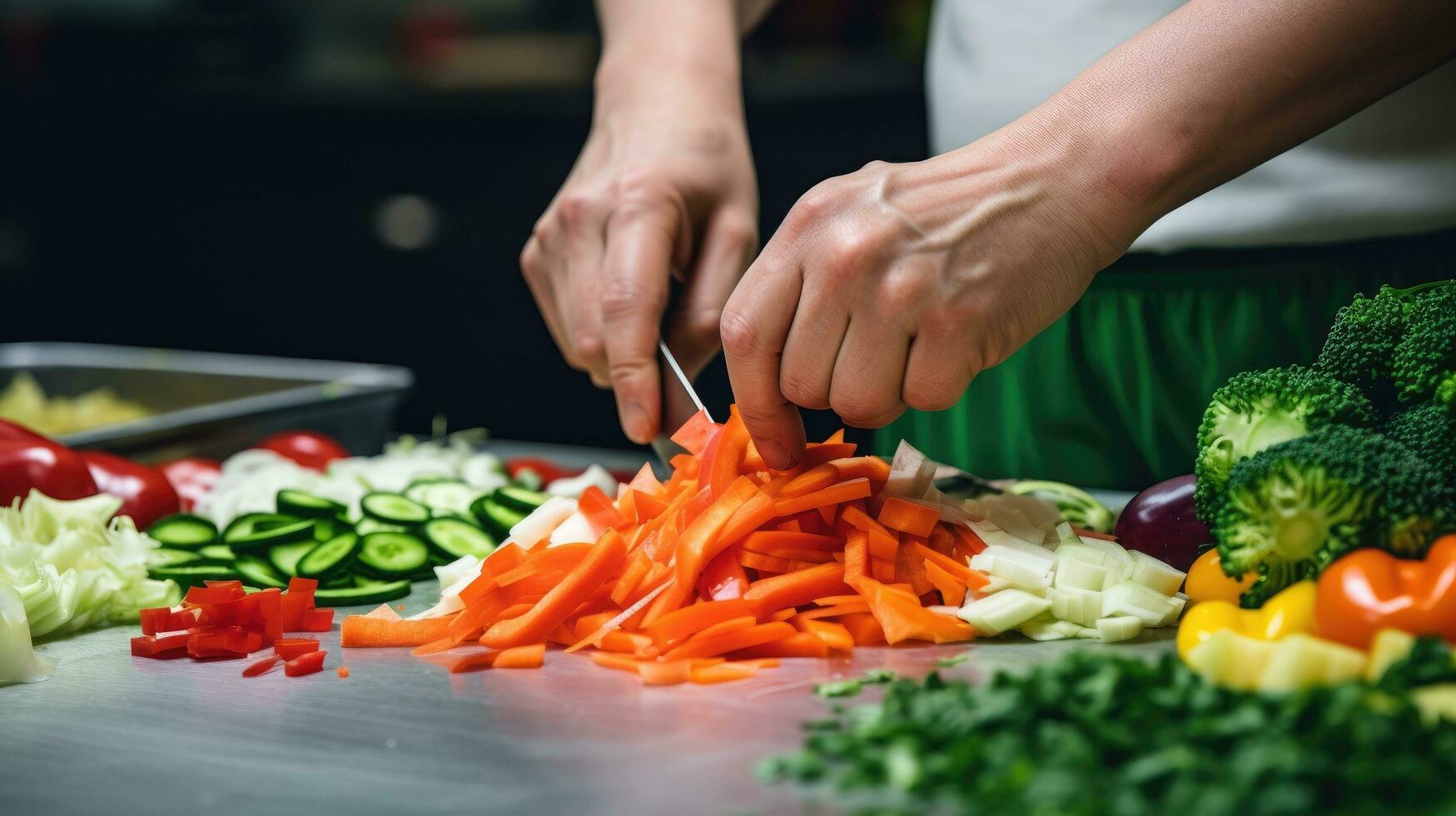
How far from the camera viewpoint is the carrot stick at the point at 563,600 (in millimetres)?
1464

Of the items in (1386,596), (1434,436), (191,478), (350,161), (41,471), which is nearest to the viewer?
(1386,596)

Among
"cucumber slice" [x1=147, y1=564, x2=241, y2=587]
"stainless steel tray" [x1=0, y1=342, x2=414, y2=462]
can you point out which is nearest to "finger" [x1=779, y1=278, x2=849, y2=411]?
"cucumber slice" [x1=147, y1=564, x2=241, y2=587]

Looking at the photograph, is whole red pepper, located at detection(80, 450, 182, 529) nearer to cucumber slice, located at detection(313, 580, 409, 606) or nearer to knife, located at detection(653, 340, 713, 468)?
cucumber slice, located at detection(313, 580, 409, 606)

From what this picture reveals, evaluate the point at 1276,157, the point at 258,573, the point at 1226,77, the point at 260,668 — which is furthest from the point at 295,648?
the point at 1276,157

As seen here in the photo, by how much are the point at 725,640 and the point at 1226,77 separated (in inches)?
31.9

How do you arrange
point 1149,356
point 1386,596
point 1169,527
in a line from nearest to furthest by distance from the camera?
point 1386,596
point 1169,527
point 1149,356

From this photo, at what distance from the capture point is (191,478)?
8.16 ft

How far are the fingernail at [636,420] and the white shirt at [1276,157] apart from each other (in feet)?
2.52

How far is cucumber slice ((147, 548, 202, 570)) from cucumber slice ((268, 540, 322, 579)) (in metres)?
0.11

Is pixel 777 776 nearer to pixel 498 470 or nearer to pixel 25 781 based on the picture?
pixel 25 781

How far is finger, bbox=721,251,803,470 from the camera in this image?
148 centimetres

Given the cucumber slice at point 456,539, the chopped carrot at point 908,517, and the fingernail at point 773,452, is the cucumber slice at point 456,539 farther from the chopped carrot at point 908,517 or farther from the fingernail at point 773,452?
the chopped carrot at point 908,517

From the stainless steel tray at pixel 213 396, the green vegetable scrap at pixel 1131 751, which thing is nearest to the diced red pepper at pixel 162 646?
the green vegetable scrap at pixel 1131 751

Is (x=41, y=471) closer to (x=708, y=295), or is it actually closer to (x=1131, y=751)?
(x=708, y=295)
